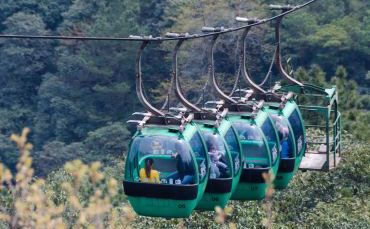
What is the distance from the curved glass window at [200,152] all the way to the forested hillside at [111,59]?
2393 cm

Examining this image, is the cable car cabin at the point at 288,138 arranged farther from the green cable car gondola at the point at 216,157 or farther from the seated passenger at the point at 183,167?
the seated passenger at the point at 183,167

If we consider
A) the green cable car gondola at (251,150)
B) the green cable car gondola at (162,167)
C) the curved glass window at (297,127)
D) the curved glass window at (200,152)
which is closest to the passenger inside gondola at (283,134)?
the curved glass window at (297,127)

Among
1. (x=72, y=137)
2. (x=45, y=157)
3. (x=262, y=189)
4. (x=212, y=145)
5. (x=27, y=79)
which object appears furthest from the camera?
(x=27, y=79)

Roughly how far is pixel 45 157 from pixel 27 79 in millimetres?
6408

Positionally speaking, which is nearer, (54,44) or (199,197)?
(199,197)

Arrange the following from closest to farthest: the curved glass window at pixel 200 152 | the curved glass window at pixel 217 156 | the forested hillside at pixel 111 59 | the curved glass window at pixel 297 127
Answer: the curved glass window at pixel 200 152
the curved glass window at pixel 217 156
the curved glass window at pixel 297 127
the forested hillside at pixel 111 59

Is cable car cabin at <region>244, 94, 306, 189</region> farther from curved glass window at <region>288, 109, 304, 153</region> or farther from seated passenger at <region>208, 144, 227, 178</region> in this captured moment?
seated passenger at <region>208, 144, 227, 178</region>

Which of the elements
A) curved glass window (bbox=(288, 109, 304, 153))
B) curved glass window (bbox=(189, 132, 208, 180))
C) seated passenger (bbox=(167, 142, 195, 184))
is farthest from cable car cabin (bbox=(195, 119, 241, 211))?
curved glass window (bbox=(288, 109, 304, 153))

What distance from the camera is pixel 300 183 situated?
1802 centimetres

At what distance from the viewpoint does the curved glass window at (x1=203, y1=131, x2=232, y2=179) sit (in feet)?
33.3

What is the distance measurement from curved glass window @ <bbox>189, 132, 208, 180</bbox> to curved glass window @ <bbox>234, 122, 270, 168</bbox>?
1212 millimetres

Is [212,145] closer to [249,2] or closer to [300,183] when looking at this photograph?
[300,183]

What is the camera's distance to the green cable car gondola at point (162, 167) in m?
9.38

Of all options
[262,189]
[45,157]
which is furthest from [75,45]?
[262,189]
